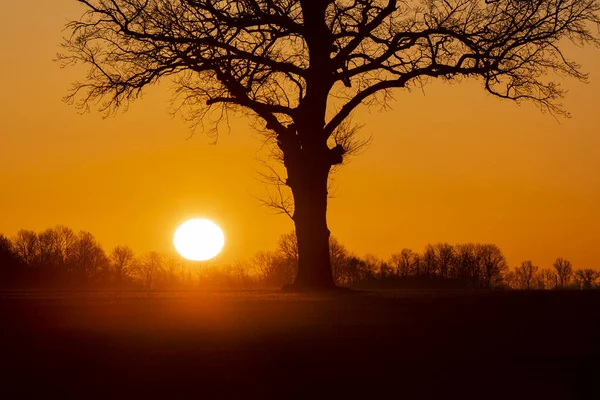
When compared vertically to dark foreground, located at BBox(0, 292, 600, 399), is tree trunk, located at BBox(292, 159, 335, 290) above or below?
above

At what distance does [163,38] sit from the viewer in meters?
20.9

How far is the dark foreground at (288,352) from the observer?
308 inches

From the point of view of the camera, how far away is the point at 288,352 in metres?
9.14

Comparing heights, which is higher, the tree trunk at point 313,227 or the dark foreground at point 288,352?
the tree trunk at point 313,227

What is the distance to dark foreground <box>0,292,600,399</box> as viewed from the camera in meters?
7.82

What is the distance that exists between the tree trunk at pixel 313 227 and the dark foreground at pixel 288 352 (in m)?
8.73

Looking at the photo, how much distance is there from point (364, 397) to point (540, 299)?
9329 mm

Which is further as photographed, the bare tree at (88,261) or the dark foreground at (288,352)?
the bare tree at (88,261)

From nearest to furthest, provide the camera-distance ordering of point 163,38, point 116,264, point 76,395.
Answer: point 76,395, point 163,38, point 116,264

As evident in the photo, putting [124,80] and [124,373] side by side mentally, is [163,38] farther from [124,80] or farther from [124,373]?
[124,373]

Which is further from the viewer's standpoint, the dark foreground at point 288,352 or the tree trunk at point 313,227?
the tree trunk at point 313,227

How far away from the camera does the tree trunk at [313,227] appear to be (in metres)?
22.0

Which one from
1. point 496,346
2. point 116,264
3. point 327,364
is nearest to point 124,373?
point 327,364

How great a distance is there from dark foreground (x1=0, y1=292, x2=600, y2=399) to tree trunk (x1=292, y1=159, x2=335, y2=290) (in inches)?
344
